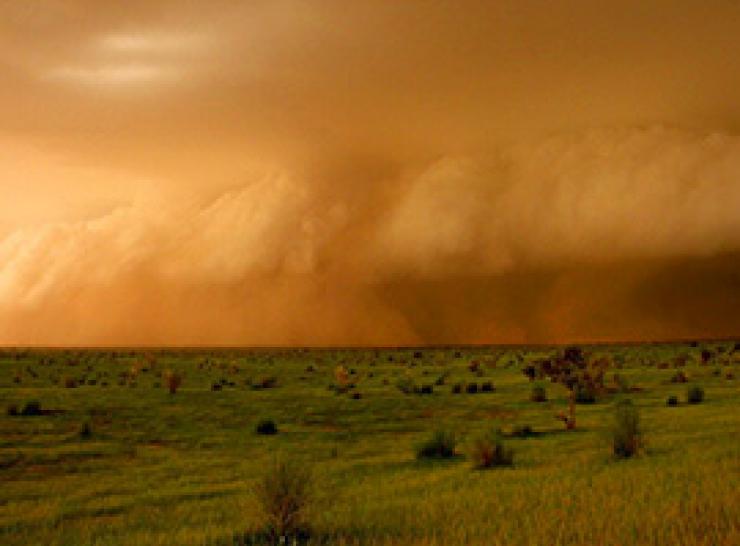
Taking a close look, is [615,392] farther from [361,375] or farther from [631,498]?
[631,498]

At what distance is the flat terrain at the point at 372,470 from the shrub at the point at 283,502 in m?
0.49

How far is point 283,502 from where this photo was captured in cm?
1237

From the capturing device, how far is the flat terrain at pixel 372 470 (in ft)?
40.4

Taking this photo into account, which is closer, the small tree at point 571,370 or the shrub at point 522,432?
the shrub at point 522,432

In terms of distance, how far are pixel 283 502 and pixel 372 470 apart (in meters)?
8.69

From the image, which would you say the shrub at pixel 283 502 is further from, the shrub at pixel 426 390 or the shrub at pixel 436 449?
the shrub at pixel 426 390

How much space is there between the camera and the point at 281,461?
13.1 metres

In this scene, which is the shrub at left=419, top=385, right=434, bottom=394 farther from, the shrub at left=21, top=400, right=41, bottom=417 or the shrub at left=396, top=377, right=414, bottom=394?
the shrub at left=21, top=400, right=41, bottom=417

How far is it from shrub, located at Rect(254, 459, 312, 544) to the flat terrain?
1.60 feet

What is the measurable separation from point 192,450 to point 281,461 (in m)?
15.3

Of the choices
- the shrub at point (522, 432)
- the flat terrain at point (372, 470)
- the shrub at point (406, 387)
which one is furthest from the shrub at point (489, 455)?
the shrub at point (406, 387)

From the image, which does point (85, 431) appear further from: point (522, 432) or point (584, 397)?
point (584, 397)

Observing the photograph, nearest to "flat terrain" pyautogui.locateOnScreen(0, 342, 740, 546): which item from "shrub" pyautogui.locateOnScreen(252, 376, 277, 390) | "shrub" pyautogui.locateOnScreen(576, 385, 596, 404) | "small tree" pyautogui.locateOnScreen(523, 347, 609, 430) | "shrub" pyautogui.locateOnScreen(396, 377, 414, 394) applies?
"shrub" pyautogui.locateOnScreen(396, 377, 414, 394)

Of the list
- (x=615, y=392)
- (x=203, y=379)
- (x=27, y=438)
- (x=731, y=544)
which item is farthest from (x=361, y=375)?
(x=731, y=544)
